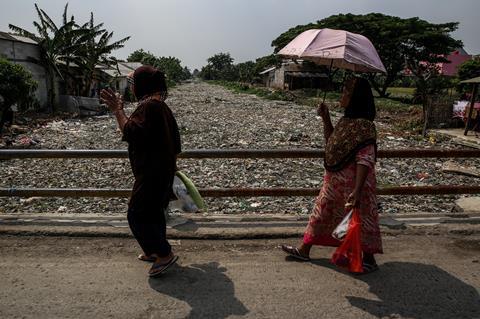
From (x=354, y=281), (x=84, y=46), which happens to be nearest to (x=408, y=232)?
(x=354, y=281)

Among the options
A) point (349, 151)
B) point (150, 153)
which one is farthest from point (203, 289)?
point (349, 151)

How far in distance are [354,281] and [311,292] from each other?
402 mm

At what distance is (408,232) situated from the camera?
3986mm

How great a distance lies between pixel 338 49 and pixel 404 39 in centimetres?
3379

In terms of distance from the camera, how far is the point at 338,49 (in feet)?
9.62

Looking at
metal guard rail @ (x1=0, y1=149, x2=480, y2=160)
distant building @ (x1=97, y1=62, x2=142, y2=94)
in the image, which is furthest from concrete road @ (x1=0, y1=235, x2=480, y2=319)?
distant building @ (x1=97, y1=62, x2=142, y2=94)

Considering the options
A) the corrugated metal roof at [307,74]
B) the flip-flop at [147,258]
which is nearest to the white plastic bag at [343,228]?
the flip-flop at [147,258]

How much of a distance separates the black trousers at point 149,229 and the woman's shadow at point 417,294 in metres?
1.38

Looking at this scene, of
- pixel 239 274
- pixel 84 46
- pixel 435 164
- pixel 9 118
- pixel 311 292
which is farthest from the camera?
pixel 84 46

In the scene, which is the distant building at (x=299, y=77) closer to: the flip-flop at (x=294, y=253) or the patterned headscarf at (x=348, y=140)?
the flip-flop at (x=294, y=253)

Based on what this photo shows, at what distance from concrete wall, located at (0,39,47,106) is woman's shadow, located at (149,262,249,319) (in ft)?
58.0

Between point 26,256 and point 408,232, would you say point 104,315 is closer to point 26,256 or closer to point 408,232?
point 26,256

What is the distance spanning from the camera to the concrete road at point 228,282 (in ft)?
8.86

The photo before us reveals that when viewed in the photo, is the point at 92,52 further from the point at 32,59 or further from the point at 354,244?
the point at 354,244
